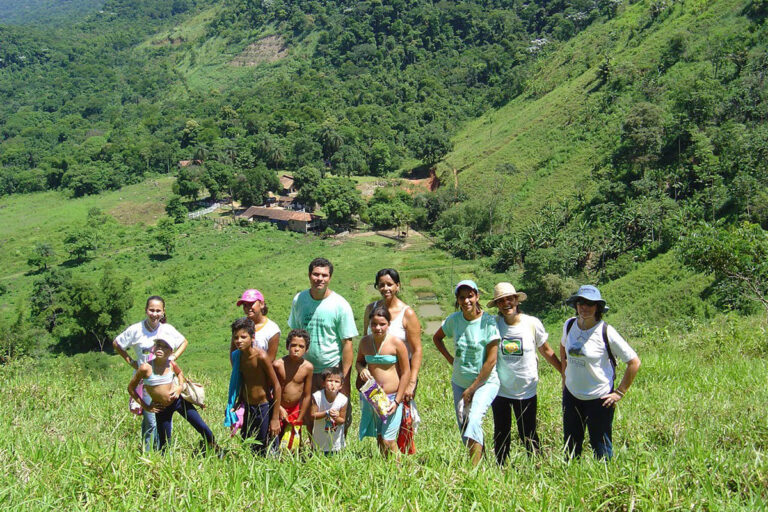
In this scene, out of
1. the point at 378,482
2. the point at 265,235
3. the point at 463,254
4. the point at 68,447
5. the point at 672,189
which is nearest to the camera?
the point at 378,482

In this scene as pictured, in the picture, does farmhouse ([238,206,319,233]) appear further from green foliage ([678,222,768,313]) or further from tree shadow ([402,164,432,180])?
green foliage ([678,222,768,313])

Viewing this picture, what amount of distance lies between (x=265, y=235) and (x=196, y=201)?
518 inches

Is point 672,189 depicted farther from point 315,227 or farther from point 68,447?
point 68,447

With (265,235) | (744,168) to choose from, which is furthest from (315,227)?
(744,168)

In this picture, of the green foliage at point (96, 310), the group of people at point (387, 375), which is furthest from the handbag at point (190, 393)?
the green foliage at point (96, 310)

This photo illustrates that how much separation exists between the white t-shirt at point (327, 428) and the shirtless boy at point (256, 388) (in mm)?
299

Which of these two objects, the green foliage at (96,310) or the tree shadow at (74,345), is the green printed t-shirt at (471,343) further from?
the tree shadow at (74,345)

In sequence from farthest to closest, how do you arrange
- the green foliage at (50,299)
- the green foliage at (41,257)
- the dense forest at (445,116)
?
the green foliage at (41,257) < the green foliage at (50,299) < the dense forest at (445,116)

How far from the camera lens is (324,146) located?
5988 cm

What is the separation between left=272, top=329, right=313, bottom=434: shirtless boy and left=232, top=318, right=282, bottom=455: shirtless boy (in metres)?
0.10

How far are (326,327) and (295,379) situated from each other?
47 cm

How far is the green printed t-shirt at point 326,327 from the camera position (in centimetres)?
409

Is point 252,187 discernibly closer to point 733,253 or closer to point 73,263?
point 73,263

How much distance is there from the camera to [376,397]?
3684 millimetres
